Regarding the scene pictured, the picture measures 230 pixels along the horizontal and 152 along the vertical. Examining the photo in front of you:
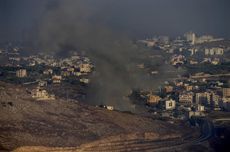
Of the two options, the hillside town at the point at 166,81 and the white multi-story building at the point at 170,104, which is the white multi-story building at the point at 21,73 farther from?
the white multi-story building at the point at 170,104

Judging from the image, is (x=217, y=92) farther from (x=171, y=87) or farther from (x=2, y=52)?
(x=2, y=52)

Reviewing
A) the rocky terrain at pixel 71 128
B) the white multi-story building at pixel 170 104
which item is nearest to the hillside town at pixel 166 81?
the white multi-story building at pixel 170 104

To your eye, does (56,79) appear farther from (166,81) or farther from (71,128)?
(71,128)

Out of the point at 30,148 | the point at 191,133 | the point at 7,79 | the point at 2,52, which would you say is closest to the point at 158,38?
the point at 2,52

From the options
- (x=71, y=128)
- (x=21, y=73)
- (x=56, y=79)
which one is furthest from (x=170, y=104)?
(x=71, y=128)

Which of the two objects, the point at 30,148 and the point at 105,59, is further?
the point at 105,59

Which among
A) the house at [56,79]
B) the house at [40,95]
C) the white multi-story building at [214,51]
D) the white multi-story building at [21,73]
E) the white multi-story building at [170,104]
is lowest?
the white multi-story building at [170,104]

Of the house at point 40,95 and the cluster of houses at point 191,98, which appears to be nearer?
the house at point 40,95

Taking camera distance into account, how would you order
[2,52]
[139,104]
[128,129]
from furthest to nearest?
[2,52] → [139,104] → [128,129]
